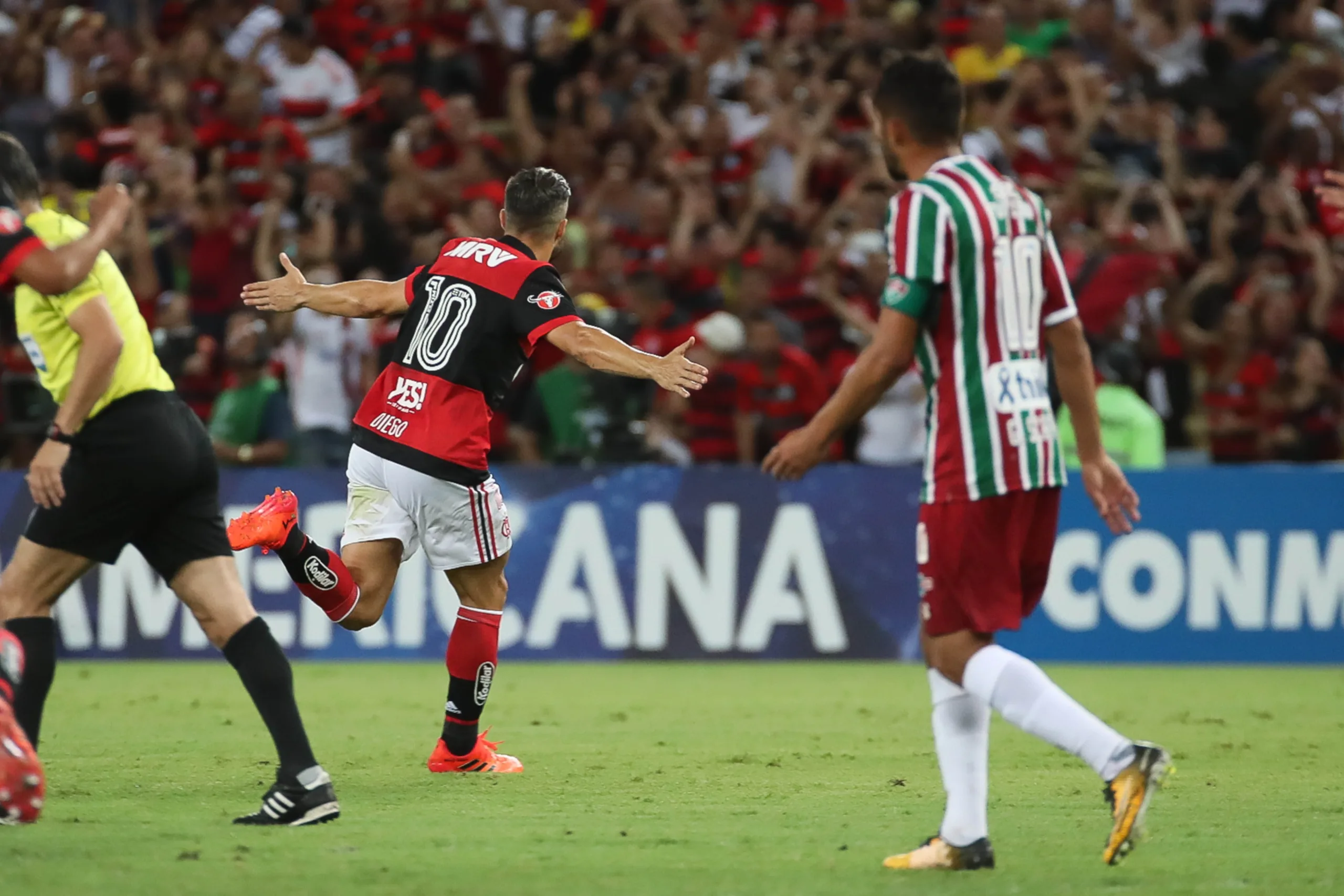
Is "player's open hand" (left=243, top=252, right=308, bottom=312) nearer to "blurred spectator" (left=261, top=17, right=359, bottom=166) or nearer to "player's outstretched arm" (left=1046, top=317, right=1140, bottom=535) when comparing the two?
"player's outstretched arm" (left=1046, top=317, right=1140, bottom=535)

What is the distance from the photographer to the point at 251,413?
13977 millimetres

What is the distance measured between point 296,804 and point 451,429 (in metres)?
2.05

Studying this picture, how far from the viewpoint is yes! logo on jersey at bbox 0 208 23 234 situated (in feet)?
18.9

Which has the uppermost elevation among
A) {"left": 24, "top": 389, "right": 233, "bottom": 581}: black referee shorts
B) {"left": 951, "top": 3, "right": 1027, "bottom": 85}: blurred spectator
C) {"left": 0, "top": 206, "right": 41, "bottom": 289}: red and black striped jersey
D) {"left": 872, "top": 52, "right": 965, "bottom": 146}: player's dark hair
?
{"left": 951, "top": 3, "right": 1027, "bottom": 85}: blurred spectator

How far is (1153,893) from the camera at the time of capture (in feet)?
16.6

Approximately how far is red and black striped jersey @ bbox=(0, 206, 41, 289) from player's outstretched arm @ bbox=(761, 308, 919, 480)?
2.46 metres

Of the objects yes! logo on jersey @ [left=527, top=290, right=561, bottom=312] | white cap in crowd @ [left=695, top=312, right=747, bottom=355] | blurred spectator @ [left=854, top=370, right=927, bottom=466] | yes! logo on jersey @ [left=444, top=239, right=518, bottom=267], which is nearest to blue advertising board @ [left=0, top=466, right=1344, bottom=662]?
blurred spectator @ [left=854, top=370, right=927, bottom=466]

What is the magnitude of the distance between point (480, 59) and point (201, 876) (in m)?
14.0

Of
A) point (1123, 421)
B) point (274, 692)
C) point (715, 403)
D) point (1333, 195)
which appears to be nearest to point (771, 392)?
point (715, 403)

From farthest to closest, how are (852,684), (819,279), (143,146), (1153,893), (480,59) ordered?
1. (480,59)
2. (143,146)
3. (819,279)
4. (852,684)
5. (1153,893)

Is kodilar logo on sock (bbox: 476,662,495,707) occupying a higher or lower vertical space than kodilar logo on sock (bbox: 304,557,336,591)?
lower

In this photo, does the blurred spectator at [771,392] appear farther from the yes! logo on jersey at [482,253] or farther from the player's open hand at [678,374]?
the player's open hand at [678,374]

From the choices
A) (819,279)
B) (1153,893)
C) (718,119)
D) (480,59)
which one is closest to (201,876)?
(1153,893)

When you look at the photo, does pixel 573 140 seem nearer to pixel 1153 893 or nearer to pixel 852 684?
pixel 852 684
